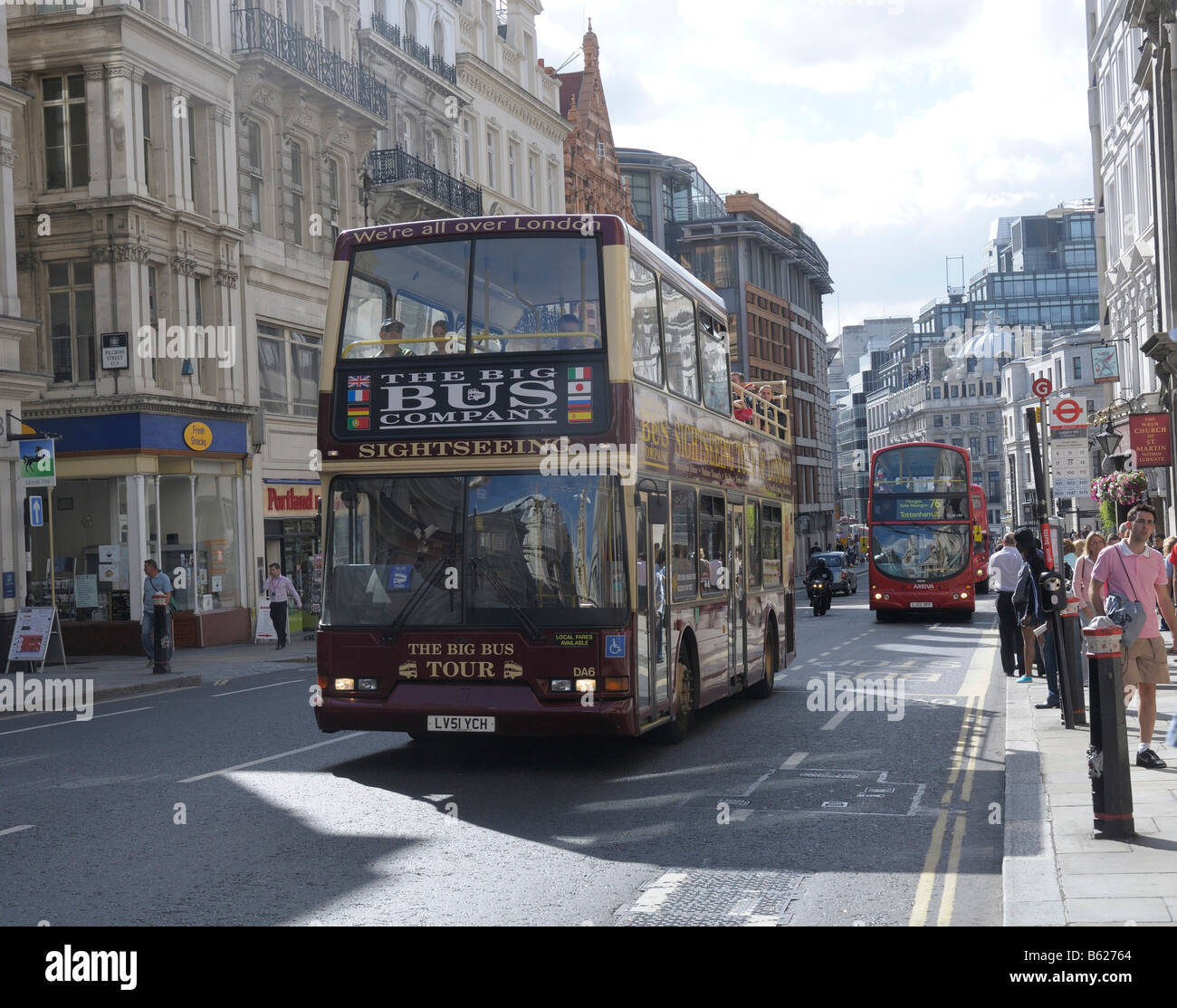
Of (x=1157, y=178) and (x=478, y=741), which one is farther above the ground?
(x=1157, y=178)

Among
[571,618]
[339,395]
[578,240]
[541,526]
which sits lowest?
[571,618]

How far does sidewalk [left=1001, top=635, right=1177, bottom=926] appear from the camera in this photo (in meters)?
6.36

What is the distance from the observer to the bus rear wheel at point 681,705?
12.7 meters

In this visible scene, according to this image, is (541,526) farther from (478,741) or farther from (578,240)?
(478,741)

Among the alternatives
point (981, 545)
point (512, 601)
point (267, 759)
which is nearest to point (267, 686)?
point (267, 759)

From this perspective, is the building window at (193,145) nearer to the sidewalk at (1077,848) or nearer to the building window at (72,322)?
the building window at (72,322)

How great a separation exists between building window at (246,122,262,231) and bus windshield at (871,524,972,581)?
666 inches

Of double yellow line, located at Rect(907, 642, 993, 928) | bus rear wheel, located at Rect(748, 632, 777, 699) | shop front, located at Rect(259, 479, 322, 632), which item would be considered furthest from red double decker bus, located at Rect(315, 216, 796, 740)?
shop front, located at Rect(259, 479, 322, 632)

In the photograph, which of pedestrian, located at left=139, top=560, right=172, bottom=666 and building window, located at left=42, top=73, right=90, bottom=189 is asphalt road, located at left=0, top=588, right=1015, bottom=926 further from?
building window, located at left=42, top=73, right=90, bottom=189

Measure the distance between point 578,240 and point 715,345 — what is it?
164 inches

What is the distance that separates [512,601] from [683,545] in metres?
2.54

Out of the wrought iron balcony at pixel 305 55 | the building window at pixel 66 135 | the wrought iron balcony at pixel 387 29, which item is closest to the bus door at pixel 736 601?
the building window at pixel 66 135
